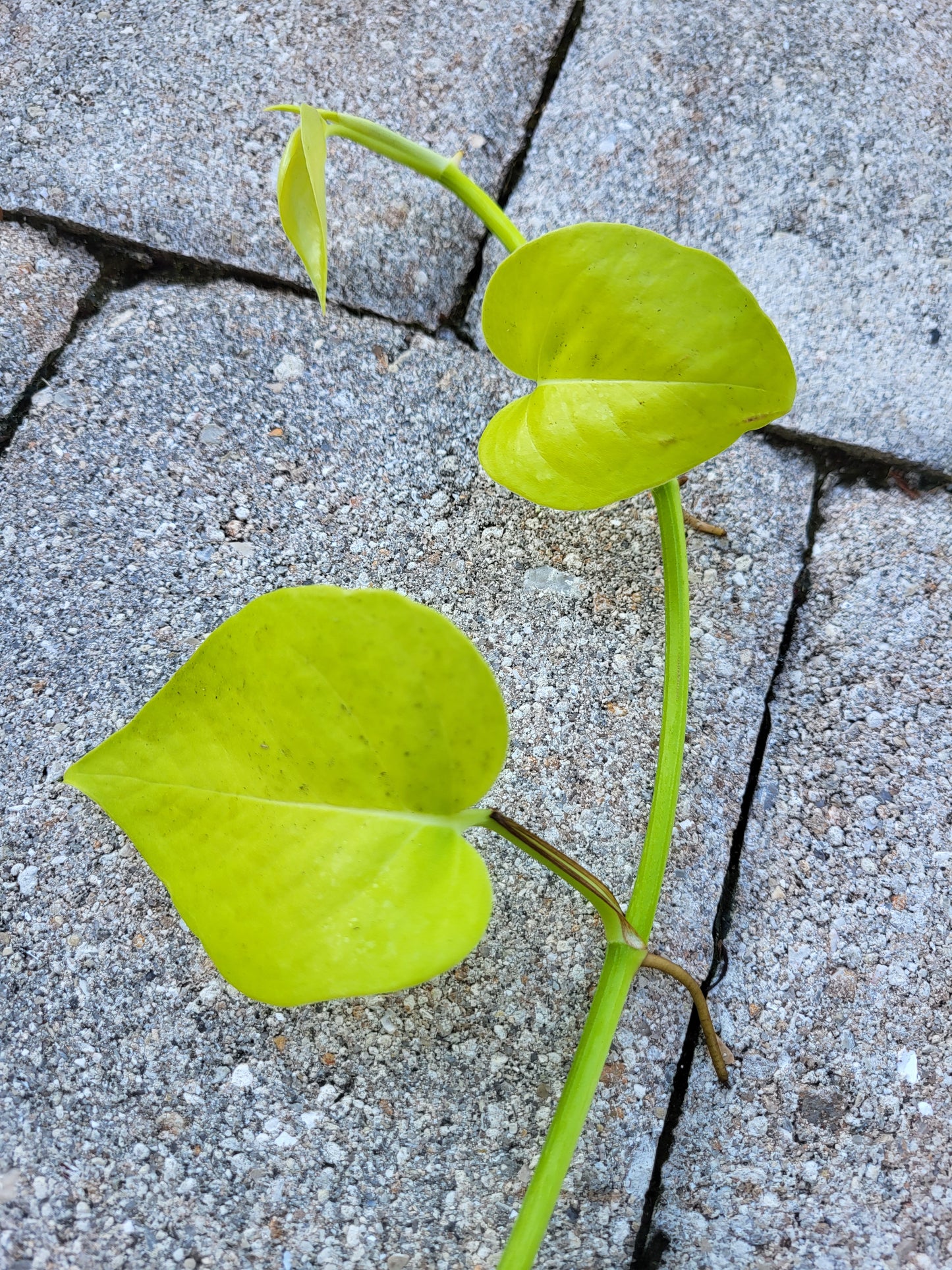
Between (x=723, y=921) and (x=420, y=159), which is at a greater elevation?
(x=420, y=159)

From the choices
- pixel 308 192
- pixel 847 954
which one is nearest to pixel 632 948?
pixel 847 954

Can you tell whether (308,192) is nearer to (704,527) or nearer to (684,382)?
(684,382)

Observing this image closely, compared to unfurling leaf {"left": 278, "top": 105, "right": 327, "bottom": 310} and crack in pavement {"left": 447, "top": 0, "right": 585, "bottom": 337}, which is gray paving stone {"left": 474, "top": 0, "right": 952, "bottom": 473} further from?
unfurling leaf {"left": 278, "top": 105, "right": 327, "bottom": 310}

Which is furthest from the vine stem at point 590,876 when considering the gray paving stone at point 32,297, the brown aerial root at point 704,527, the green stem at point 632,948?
the gray paving stone at point 32,297

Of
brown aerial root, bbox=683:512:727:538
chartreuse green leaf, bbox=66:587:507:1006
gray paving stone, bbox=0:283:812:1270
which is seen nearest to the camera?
chartreuse green leaf, bbox=66:587:507:1006

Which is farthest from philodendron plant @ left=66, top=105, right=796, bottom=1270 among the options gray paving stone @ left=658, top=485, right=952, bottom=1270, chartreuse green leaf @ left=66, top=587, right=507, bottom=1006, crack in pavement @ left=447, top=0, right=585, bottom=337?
crack in pavement @ left=447, top=0, right=585, bottom=337

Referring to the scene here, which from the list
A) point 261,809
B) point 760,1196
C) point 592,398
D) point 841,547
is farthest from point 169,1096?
point 841,547

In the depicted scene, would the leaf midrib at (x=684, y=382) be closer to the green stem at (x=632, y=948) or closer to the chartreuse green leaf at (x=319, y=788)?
the green stem at (x=632, y=948)
